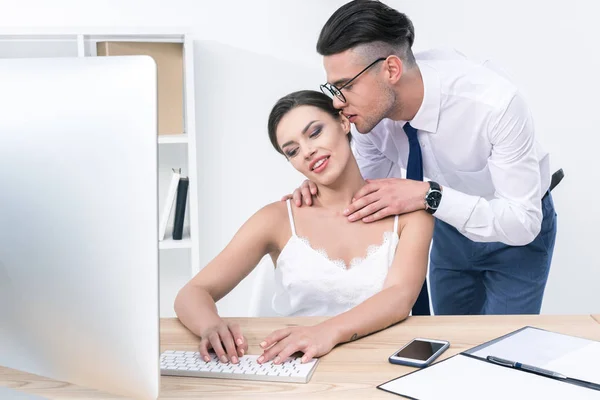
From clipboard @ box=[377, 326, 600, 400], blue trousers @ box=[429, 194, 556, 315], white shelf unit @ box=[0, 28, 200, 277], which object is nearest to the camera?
clipboard @ box=[377, 326, 600, 400]

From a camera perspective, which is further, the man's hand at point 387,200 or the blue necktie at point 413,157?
the blue necktie at point 413,157

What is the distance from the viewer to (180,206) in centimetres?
290

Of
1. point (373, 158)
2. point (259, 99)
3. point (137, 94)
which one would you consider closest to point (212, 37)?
point (259, 99)

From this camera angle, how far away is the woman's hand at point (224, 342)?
120 cm

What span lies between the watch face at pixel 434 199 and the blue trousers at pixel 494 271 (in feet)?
1.68

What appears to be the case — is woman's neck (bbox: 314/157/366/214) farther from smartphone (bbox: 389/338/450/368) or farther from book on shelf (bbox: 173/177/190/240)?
book on shelf (bbox: 173/177/190/240)

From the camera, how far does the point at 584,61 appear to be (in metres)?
3.07

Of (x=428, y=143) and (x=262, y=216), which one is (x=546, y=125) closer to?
(x=428, y=143)

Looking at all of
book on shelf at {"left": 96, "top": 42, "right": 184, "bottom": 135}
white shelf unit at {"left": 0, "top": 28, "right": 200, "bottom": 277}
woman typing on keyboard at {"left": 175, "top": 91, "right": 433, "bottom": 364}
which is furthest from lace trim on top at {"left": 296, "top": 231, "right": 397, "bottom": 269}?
book on shelf at {"left": 96, "top": 42, "right": 184, "bottom": 135}

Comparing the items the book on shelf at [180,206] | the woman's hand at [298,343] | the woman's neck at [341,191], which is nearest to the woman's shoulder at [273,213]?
the woman's neck at [341,191]

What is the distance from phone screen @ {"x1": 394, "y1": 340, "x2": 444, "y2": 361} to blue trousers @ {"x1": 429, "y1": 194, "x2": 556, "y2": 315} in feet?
3.44

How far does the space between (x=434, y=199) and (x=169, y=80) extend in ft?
4.97

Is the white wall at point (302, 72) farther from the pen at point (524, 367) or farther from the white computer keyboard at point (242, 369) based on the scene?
the pen at point (524, 367)

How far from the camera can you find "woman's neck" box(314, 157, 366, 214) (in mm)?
1810
